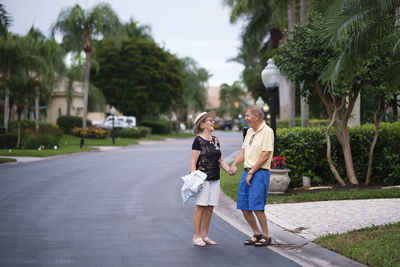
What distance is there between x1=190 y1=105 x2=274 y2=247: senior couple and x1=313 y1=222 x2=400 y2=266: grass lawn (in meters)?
0.89

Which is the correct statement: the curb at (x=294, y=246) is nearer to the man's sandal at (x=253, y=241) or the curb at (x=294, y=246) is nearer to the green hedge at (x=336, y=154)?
the man's sandal at (x=253, y=241)

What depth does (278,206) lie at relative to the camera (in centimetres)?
918

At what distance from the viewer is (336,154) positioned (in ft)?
39.3

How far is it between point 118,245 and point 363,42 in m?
5.28

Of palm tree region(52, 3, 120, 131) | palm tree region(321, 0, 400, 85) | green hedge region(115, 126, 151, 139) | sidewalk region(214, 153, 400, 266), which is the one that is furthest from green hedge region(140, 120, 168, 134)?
palm tree region(321, 0, 400, 85)

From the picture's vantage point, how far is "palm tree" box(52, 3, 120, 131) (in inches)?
1516

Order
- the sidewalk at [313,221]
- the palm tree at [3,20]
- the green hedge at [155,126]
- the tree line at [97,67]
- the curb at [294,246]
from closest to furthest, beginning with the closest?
the curb at [294,246], the sidewalk at [313,221], the palm tree at [3,20], the tree line at [97,67], the green hedge at [155,126]

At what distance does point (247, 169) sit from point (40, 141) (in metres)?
23.7

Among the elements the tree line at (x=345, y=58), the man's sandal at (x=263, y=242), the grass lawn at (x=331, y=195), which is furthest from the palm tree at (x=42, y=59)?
the man's sandal at (x=263, y=242)

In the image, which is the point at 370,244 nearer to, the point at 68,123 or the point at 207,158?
the point at 207,158

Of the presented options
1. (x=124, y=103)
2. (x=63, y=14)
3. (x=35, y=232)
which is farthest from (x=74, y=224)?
(x=124, y=103)

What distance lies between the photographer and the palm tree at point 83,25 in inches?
1516

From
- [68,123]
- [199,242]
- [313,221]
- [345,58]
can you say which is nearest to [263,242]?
[199,242]

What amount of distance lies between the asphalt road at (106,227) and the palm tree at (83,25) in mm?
26649
